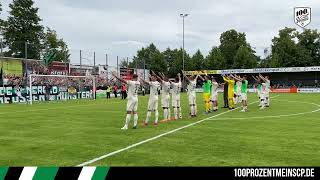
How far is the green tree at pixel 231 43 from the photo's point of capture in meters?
107

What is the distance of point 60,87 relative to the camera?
48625 millimetres

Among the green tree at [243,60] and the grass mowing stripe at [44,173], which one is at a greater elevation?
the green tree at [243,60]

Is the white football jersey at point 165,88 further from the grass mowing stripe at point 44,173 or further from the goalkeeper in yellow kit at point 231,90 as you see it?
the grass mowing stripe at point 44,173

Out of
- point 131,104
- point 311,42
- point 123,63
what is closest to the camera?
point 131,104

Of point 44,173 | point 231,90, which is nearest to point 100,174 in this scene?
point 44,173

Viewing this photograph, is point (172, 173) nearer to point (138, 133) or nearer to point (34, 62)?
point (138, 133)

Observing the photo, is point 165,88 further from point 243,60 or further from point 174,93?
point 243,60

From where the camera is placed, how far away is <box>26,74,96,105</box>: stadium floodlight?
149 feet

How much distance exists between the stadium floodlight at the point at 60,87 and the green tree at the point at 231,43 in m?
59.4

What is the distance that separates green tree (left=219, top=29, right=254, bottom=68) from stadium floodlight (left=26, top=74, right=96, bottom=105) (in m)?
59.4

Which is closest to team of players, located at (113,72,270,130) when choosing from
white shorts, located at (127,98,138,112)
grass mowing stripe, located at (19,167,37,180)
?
white shorts, located at (127,98,138,112)

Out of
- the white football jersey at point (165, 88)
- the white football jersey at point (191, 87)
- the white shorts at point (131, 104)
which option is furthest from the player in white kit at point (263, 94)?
the white shorts at point (131, 104)

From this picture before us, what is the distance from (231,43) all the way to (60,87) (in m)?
68.9

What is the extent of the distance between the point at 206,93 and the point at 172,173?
2038 centimetres
